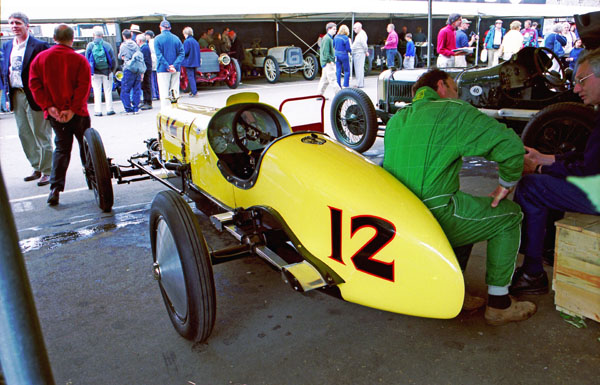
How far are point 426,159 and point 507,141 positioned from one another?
38 cm

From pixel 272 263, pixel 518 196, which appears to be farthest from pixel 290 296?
pixel 518 196

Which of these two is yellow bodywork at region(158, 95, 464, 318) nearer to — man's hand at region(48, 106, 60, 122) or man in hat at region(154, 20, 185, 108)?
man's hand at region(48, 106, 60, 122)

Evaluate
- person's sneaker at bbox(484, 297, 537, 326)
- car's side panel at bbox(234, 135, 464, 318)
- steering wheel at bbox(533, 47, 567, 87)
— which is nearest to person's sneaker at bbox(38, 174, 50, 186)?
car's side panel at bbox(234, 135, 464, 318)

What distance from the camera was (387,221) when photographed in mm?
2188

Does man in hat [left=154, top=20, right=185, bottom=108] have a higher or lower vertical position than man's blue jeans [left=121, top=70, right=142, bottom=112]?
higher

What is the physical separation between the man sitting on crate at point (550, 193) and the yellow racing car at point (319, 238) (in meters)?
0.86

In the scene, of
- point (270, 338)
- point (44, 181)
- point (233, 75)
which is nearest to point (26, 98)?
point (44, 181)

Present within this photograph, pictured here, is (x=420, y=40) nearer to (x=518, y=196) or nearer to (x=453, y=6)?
(x=453, y=6)

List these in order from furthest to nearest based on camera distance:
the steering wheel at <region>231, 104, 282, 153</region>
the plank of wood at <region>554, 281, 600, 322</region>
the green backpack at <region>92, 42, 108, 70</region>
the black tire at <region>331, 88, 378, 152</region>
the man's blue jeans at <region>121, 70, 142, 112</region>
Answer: the man's blue jeans at <region>121, 70, 142, 112</region>, the green backpack at <region>92, 42, 108, 70</region>, the black tire at <region>331, 88, 378, 152</region>, the steering wheel at <region>231, 104, 282, 153</region>, the plank of wood at <region>554, 281, 600, 322</region>

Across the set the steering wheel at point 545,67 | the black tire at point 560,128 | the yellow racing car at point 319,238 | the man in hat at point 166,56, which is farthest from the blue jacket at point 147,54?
the yellow racing car at point 319,238

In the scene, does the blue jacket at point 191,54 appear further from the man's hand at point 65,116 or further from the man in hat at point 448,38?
the man's hand at point 65,116

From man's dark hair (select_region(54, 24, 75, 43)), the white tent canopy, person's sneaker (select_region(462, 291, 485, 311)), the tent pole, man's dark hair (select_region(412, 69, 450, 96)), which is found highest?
the white tent canopy

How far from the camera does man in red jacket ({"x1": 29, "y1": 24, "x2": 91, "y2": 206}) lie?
4.81m

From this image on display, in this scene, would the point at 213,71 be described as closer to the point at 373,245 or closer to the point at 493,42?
the point at 493,42
